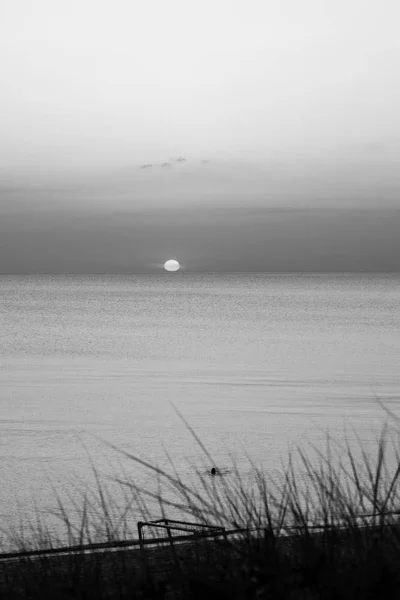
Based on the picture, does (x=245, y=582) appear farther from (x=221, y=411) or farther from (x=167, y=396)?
(x=167, y=396)

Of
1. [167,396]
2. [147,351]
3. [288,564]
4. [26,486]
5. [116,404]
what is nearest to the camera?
[288,564]

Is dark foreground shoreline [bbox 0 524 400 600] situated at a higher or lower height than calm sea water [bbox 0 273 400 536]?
lower

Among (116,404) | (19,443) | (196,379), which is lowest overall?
(19,443)

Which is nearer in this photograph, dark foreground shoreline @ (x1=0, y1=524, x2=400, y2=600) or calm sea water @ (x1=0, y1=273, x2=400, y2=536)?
dark foreground shoreline @ (x1=0, y1=524, x2=400, y2=600)

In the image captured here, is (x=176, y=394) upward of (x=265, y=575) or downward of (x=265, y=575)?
upward

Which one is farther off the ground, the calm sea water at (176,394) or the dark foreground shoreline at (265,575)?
the calm sea water at (176,394)

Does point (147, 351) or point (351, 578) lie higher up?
point (147, 351)

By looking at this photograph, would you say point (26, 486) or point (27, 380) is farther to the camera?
point (27, 380)

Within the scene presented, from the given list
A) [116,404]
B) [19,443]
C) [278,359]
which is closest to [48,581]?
[19,443]

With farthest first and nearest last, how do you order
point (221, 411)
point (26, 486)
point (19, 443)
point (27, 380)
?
1. point (27, 380)
2. point (221, 411)
3. point (19, 443)
4. point (26, 486)

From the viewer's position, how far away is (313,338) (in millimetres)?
76188

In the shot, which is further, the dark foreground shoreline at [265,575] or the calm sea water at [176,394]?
the calm sea water at [176,394]

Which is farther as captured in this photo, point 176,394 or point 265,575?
point 176,394

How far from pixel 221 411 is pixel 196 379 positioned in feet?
42.7
